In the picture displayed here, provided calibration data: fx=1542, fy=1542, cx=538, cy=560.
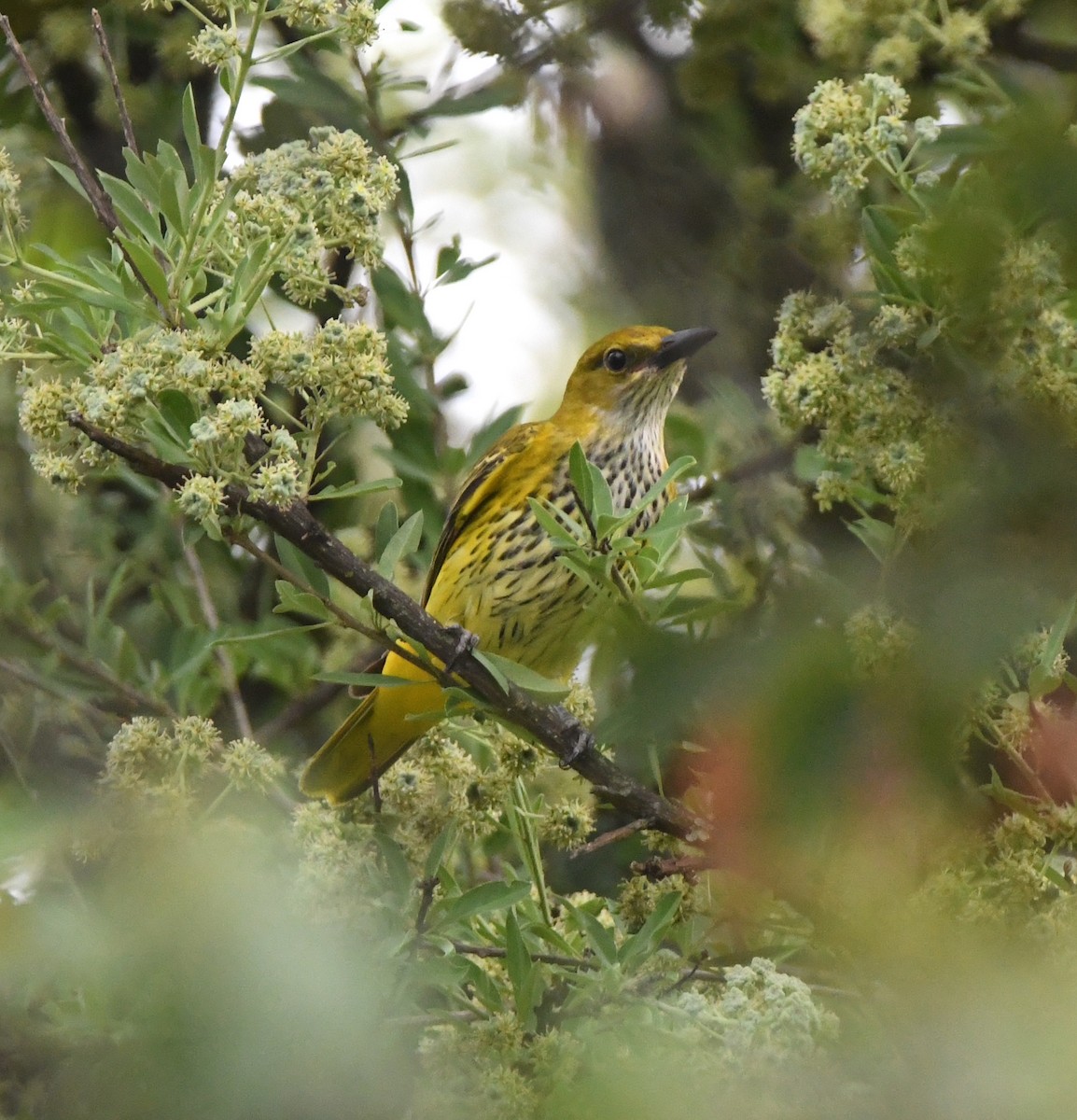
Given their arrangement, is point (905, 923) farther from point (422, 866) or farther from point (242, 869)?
point (422, 866)

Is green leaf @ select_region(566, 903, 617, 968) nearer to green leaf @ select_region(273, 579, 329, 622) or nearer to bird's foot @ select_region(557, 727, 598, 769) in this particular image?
bird's foot @ select_region(557, 727, 598, 769)

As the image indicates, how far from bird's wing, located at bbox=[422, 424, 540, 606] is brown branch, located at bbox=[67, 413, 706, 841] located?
3.95 feet

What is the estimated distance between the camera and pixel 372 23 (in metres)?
1.96

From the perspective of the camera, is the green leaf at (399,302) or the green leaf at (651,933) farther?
the green leaf at (399,302)

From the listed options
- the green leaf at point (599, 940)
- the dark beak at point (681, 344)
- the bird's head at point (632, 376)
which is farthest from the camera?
the bird's head at point (632, 376)

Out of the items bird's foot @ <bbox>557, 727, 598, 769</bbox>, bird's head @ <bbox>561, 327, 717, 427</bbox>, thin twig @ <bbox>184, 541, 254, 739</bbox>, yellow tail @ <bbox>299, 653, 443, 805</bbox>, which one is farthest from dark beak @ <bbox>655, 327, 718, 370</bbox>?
bird's foot @ <bbox>557, 727, 598, 769</bbox>

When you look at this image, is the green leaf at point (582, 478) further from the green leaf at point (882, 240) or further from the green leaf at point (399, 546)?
the green leaf at point (882, 240)

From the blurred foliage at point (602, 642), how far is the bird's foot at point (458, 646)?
4.4 inches

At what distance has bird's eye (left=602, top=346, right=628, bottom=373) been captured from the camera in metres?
→ 3.80

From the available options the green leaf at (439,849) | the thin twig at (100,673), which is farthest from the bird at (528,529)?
the green leaf at (439,849)

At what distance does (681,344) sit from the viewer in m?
3.59

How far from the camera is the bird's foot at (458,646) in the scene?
1980mm

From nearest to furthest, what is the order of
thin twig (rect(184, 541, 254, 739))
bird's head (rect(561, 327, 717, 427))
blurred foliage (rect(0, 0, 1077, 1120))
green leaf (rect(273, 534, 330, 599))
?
blurred foliage (rect(0, 0, 1077, 1120)), green leaf (rect(273, 534, 330, 599)), thin twig (rect(184, 541, 254, 739)), bird's head (rect(561, 327, 717, 427))

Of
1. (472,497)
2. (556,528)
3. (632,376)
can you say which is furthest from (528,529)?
(556,528)
